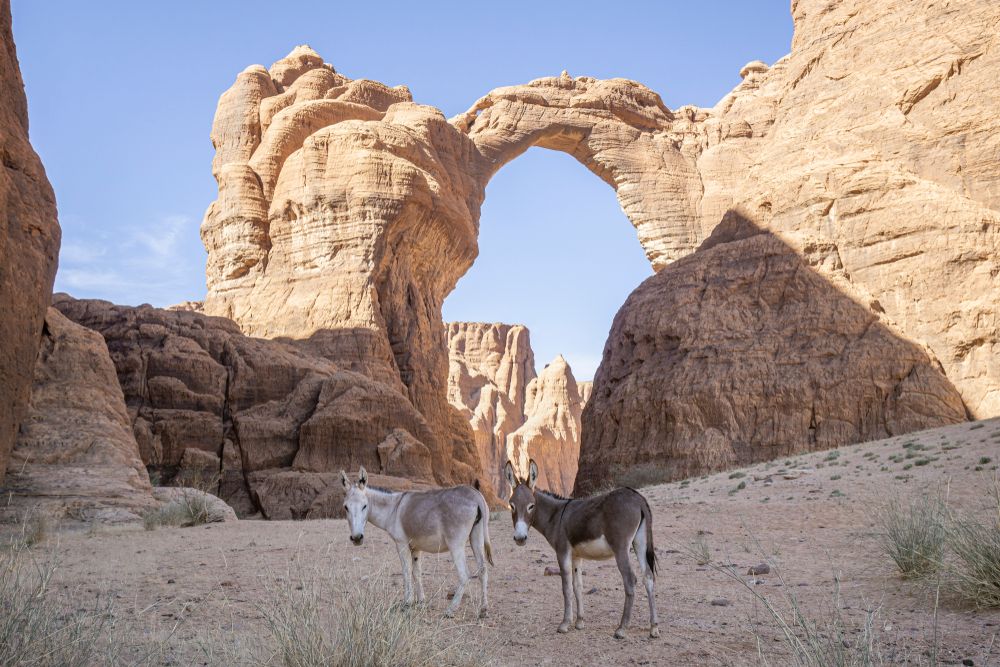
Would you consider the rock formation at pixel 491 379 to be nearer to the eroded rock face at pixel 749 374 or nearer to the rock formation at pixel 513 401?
the rock formation at pixel 513 401

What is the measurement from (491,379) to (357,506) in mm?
98829

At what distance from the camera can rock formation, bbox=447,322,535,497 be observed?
93.8 meters

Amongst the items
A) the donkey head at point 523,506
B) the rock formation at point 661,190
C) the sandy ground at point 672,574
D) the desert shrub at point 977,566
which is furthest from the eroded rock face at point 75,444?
the desert shrub at point 977,566

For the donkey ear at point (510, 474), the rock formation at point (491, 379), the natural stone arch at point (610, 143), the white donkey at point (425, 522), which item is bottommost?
the white donkey at point (425, 522)

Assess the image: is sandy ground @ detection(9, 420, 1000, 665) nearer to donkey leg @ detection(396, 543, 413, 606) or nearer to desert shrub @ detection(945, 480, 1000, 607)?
desert shrub @ detection(945, 480, 1000, 607)

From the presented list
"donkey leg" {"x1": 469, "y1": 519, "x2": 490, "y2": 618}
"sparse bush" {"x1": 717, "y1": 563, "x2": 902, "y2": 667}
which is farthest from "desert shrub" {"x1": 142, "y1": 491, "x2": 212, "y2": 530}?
"sparse bush" {"x1": 717, "y1": 563, "x2": 902, "y2": 667}

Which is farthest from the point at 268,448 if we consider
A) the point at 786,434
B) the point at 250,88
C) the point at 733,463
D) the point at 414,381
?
the point at 250,88

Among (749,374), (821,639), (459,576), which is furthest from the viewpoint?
(749,374)

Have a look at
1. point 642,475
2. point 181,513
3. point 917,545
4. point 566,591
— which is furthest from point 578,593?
point 642,475

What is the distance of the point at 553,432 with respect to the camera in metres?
86.2

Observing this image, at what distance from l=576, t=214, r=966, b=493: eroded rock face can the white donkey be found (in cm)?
2098

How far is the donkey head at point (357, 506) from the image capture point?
23.6ft

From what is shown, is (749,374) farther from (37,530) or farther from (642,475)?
(37,530)

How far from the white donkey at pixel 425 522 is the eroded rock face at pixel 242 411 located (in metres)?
17.9
